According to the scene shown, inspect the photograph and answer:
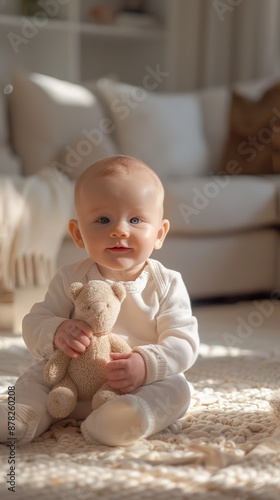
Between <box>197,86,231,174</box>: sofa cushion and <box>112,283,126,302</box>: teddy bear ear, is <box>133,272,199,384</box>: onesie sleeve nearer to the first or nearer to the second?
<box>112,283,126,302</box>: teddy bear ear

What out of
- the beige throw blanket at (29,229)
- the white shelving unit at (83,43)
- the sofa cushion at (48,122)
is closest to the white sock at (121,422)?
the beige throw blanket at (29,229)

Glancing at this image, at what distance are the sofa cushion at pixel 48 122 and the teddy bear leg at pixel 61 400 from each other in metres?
1.66

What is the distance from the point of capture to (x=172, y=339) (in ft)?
4.24

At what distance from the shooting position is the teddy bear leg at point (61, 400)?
1.22 m

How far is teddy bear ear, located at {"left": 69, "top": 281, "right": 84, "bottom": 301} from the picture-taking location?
50.3 inches

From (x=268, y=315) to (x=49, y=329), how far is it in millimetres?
1390

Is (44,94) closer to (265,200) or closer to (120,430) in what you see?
(265,200)

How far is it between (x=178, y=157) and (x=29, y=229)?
1052 millimetres

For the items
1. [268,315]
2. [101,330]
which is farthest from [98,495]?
[268,315]

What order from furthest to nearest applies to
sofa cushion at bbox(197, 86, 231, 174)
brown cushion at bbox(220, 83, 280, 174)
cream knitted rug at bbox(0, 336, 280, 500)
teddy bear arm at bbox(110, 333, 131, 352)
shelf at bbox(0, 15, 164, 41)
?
shelf at bbox(0, 15, 164, 41) → sofa cushion at bbox(197, 86, 231, 174) → brown cushion at bbox(220, 83, 280, 174) → teddy bear arm at bbox(110, 333, 131, 352) → cream knitted rug at bbox(0, 336, 280, 500)

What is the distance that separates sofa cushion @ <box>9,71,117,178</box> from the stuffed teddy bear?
1606 millimetres

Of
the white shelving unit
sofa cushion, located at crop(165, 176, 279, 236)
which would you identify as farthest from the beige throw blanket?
the white shelving unit

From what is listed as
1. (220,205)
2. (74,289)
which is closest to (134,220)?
(74,289)

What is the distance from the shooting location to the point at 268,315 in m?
2.54
